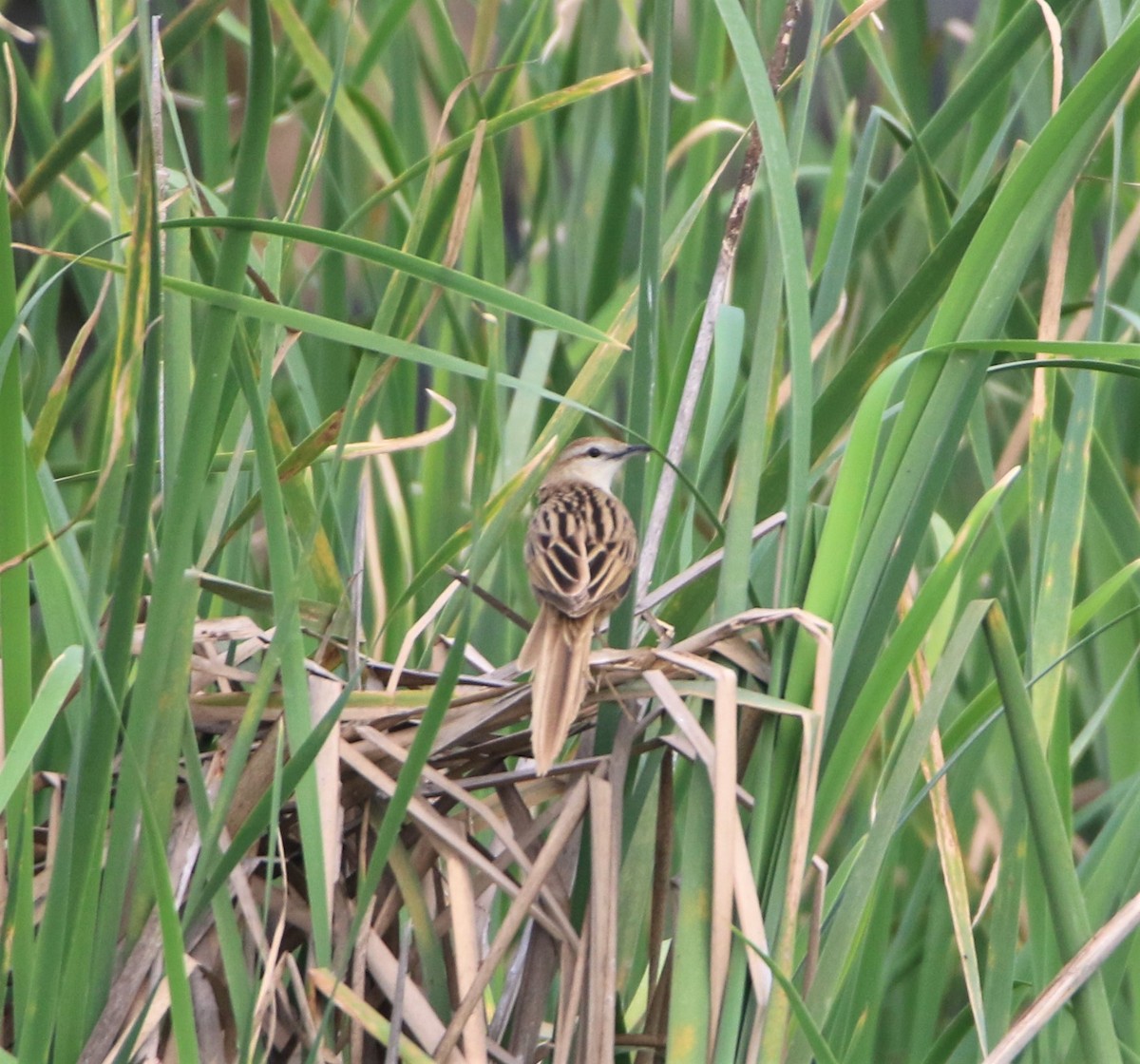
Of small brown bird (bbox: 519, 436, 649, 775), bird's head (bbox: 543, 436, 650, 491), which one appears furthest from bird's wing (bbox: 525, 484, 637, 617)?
bird's head (bbox: 543, 436, 650, 491)

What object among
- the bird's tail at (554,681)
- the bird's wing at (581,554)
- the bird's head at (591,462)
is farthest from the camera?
the bird's head at (591,462)

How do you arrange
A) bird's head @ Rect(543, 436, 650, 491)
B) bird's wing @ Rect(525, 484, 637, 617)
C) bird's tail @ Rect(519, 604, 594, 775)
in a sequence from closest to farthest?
1. bird's tail @ Rect(519, 604, 594, 775)
2. bird's wing @ Rect(525, 484, 637, 617)
3. bird's head @ Rect(543, 436, 650, 491)

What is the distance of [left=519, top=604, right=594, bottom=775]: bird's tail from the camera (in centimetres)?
128

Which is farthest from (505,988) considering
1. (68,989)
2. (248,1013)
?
(68,989)

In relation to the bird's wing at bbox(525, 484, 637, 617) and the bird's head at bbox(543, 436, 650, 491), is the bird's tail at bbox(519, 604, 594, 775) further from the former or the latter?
the bird's head at bbox(543, 436, 650, 491)

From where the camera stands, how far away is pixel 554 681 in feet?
4.38

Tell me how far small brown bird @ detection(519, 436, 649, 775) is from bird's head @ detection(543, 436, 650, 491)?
0.05 metres

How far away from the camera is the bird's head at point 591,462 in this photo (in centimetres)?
249

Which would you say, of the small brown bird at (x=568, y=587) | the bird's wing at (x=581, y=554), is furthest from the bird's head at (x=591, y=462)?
the bird's wing at (x=581, y=554)

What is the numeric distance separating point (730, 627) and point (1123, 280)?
1742 mm

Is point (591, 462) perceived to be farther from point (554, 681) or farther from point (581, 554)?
point (554, 681)

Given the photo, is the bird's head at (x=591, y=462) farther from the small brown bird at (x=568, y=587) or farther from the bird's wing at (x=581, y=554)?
the bird's wing at (x=581, y=554)

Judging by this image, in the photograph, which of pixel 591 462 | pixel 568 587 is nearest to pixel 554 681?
pixel 568 587

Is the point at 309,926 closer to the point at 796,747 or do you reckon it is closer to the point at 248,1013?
the point at 248,1013
